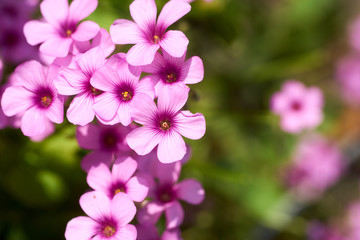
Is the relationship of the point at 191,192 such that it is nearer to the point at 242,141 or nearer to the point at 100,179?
the point at 100,179

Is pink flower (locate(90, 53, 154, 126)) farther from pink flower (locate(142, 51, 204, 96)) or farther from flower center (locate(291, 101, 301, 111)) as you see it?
flower center (locate(291, 101, 301, 111))

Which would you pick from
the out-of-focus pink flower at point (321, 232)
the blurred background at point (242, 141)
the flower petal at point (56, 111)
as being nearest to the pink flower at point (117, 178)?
the flower petal at point (56, 111)

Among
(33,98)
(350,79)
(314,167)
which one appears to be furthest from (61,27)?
(350,79)

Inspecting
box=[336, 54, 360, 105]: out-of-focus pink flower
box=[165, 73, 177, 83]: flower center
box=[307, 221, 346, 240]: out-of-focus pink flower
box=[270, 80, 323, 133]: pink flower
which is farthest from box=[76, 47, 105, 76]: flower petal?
box=[336, 54, 360, 105]: out-of-focus pink flower

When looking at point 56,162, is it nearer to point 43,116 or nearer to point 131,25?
point 43,116

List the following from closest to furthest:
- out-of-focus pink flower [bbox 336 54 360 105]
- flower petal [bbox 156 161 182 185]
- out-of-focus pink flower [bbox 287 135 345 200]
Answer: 1. flower petal [bbox 156 161 182 185]
2. out-of-focus pink flower [bbox 287 135 345 200]
3. out-of-focus pink flower [bbox 336 54 360 105]
